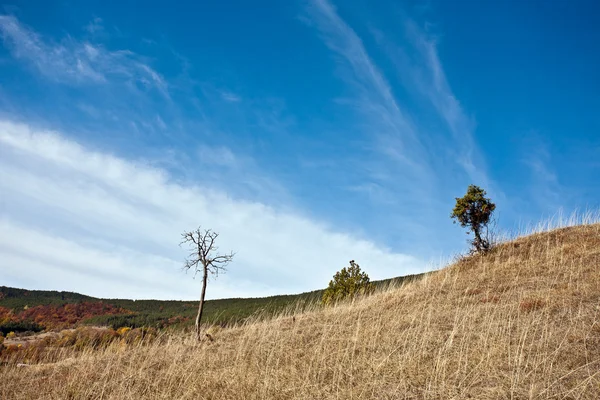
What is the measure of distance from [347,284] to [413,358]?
17725 millimetres

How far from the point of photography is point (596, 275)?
1104 centimetres

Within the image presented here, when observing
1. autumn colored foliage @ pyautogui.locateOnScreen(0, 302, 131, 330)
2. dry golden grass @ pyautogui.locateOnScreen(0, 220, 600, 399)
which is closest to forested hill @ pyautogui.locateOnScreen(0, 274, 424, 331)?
→ autumn colored foliage @ pyautogui.locateOnScreen(0, 302, 131, 330)

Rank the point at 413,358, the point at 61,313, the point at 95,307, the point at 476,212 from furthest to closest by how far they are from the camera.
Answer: the point at 95,307
the point at 61,313
the point at 476,212
the point at 413,358

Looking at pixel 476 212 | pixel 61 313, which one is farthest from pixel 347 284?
pixel 61 313

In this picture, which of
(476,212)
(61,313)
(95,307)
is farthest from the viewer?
(95,307)

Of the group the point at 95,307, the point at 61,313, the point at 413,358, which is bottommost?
the point at 61,313

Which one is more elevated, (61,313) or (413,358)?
(413,358)

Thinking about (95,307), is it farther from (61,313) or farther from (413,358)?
(413,358)

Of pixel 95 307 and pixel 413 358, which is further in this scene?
pixel 95 307

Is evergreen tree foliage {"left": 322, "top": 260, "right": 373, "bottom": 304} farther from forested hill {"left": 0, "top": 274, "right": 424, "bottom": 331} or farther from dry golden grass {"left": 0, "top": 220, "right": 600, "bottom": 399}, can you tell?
forested hill {"left": 0, "top": 274, "right": 424, "bottom": 331}

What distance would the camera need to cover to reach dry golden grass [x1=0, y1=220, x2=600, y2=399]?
5.32 m

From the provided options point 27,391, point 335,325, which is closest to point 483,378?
point 335,325

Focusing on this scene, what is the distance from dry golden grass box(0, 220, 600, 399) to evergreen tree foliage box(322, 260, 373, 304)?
8966mm

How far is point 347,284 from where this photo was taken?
78.8 feet
